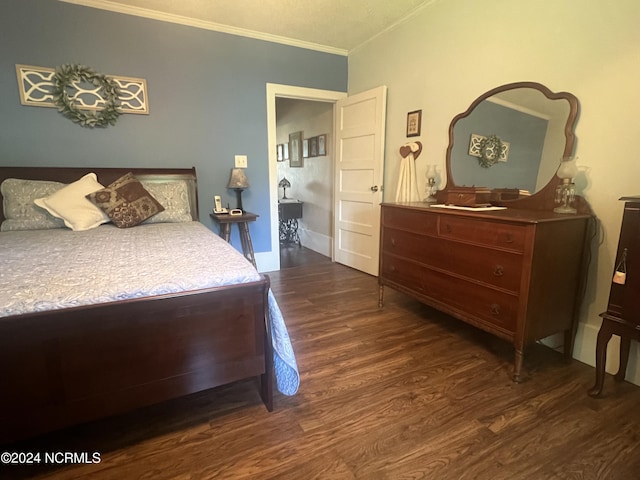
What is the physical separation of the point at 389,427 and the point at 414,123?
8.45ft

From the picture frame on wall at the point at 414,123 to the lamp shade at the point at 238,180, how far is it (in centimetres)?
171

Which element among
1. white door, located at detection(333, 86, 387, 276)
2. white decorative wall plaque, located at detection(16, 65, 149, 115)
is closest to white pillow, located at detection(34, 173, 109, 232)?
white decorative wall plaque, located at detection(16, 65, 149, 115)

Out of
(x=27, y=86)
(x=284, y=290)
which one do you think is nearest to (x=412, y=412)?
(x=284, y=290)

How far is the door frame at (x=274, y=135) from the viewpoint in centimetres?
358

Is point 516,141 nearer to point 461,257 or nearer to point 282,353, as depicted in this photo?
point 461,257

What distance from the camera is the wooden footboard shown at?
3.62ft

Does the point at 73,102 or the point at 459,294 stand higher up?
the point at 73,102

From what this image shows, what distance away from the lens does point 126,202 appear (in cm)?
258

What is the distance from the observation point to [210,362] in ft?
4.56

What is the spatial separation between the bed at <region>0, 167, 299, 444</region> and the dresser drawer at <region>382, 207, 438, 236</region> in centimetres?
130

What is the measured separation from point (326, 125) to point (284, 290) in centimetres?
249

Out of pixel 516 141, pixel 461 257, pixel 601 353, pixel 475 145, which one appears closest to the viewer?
pixel 601 353

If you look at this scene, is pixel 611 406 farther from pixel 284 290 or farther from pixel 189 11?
pixel 189 11

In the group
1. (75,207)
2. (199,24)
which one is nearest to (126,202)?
(75,207)
